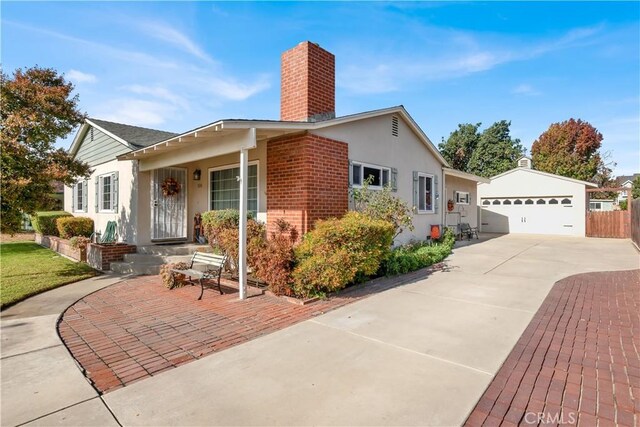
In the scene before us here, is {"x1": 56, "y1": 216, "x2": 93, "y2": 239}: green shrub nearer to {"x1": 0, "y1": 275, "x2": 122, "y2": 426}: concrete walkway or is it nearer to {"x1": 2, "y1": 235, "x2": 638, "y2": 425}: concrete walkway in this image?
{"x1": 2, "y1": 235, "x2": 638, "y2": 425}: concrete walkway

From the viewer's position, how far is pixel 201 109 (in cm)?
1294

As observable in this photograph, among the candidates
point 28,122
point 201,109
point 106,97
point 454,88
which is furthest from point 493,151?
point 28,122

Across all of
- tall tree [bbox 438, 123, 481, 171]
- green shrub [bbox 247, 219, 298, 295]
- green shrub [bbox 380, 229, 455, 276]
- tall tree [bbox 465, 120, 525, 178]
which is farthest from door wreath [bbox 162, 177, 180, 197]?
tall tree [bbox 438, 123, 481, 171]

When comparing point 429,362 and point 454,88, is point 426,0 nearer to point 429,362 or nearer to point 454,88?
point 454,88

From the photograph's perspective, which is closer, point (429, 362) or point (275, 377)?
point (275, 377)

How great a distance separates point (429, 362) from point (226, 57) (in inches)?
393

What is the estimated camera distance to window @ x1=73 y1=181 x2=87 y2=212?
1416cm

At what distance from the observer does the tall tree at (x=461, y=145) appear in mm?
33719

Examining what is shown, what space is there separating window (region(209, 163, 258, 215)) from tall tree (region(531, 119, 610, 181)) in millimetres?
33515

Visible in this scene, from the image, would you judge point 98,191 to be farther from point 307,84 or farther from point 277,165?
point 307,84

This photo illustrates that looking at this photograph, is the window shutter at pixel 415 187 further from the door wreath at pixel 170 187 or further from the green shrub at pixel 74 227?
the green shrub at pixel 74 227

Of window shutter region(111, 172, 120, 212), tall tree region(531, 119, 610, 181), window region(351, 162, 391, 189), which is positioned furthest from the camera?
tall tree region(531, 119, 610, 181)

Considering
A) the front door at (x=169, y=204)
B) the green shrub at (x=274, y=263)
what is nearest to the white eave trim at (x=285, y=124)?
the front door at (x=169, y=204)

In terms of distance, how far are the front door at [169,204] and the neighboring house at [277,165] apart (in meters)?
0.03
